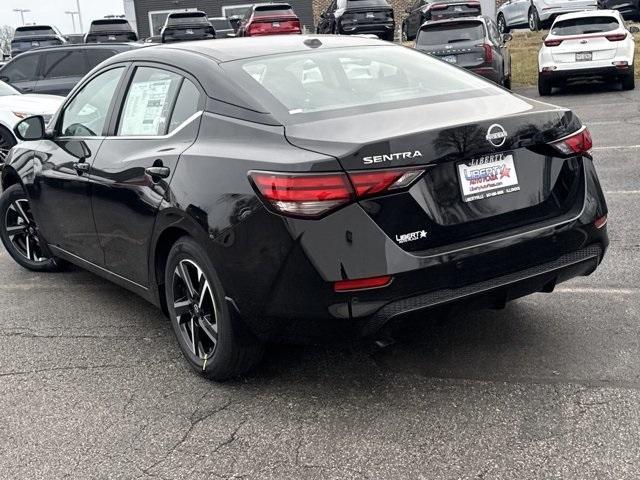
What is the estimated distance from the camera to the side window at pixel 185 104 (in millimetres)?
3941

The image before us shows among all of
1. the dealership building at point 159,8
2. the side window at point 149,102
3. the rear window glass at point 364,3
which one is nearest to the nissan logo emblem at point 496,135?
the side window at point 149,102

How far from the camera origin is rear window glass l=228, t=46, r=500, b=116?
374 cm

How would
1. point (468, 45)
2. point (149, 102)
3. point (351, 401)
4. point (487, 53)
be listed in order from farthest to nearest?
point (468, 45)
point (487, 53)
point (149, 102)
point (351, 401)

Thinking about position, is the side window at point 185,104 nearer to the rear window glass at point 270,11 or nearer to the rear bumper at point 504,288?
the rear bumper at point 504,288

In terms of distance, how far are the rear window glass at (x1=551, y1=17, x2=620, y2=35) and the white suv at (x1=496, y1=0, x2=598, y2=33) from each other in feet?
25.4

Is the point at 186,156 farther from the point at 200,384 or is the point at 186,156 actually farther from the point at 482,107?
the point at 482,107

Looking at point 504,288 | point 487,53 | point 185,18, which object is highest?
point 185,18

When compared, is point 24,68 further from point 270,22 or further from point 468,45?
point 270,22

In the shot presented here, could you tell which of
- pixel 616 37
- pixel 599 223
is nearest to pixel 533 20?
pixel 616 37

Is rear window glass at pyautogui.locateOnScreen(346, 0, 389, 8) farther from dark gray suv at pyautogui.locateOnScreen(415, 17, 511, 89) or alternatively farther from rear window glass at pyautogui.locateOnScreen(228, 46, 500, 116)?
Result: rear window glass at pyautogui.locateOnScreen(228, 46, 500, 116)

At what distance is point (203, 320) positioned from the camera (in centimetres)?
386

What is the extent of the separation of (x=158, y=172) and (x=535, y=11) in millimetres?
23964

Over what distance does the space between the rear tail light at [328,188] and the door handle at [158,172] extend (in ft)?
2.82

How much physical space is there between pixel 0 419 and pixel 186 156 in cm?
150
